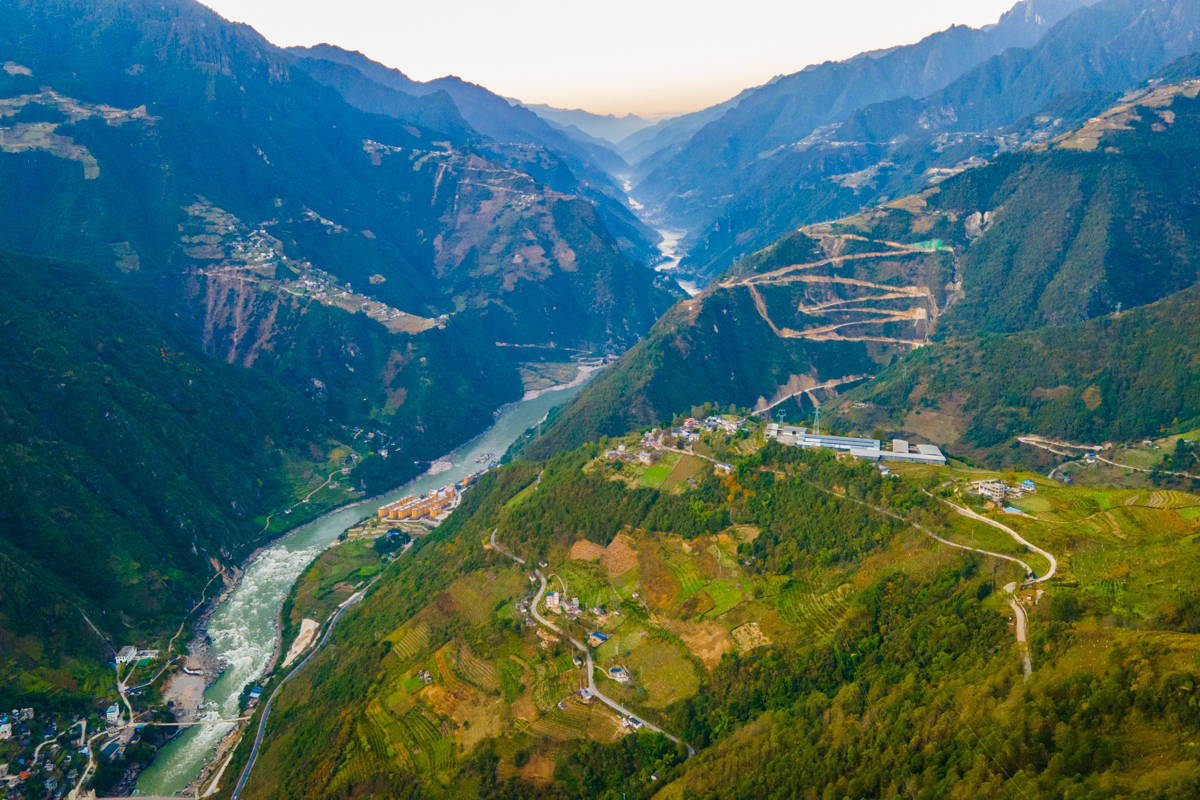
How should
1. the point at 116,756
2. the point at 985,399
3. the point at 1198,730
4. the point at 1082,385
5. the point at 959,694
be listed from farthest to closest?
the point at 985,399, the point at 1082,385, the point at 116,756, the point at 959,694, the point at 1198,730

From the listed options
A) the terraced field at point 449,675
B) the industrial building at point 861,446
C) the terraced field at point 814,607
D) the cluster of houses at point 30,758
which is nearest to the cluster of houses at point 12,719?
the cluster of houses at point 30,758

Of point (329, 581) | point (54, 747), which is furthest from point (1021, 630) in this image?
point (329, 581)

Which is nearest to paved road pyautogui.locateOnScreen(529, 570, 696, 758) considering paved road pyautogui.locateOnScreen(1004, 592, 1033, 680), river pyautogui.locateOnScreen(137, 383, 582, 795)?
paved road pyautogui.locateOnScreen(1004, 592, 1033, 680)

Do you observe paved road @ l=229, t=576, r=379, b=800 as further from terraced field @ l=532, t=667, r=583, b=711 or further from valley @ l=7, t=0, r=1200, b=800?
terraced field @ l=532, t=667, r=583, b=711

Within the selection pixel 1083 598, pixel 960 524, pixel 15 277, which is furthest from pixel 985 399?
pixel 15 277

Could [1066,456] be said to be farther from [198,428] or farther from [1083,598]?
[198,428]

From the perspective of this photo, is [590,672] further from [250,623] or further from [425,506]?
[425,506]
